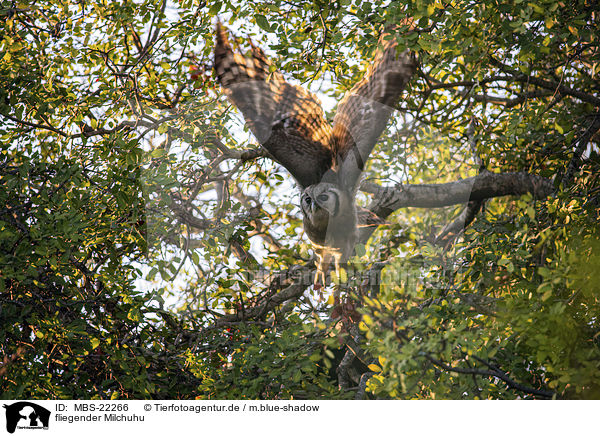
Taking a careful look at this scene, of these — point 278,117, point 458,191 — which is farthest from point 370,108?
point 458,191

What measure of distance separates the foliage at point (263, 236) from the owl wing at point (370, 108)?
176 millimetres

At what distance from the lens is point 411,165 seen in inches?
154

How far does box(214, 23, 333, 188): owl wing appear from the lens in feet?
8.87

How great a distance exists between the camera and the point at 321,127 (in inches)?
111

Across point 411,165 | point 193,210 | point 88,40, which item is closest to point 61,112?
point 88,40

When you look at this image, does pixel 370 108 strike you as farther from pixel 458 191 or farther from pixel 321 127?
pixel 458 191

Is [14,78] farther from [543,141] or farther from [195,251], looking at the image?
[543,141]

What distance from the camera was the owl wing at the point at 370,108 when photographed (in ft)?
8.60

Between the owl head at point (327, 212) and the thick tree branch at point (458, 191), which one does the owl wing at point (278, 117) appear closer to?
the owl head at point (327, 212)
